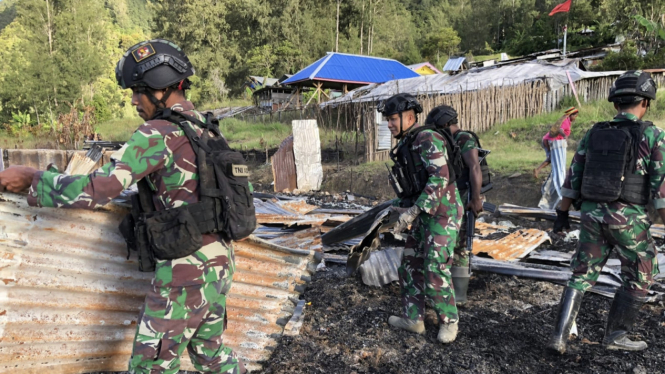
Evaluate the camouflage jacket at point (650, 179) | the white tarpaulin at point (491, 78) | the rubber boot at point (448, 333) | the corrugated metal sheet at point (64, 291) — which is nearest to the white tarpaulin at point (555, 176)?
the camouflage jacket at point (650, 179)

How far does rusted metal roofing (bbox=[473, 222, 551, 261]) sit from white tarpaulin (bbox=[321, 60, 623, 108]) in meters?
8.39

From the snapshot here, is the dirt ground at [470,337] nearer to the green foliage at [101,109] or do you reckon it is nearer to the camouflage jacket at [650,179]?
the camouflage jacket at [650,179]

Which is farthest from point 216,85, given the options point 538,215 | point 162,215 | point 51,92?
point 162,215

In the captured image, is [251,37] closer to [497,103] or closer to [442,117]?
[497,103]

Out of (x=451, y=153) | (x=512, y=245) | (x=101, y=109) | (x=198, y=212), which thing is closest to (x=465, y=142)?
(x=451, y=153)

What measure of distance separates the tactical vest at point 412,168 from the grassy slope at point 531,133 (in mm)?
6651

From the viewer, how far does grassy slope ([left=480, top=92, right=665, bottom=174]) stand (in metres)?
10.1

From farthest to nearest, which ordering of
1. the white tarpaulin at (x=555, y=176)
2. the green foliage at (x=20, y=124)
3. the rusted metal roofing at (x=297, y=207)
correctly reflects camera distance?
1. the green foliage at (x=20, y=124)
2. the white tarpaulin at (x=555, y=176)
3. the rusted metal roofing at (x=297, y=207)

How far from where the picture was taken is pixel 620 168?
2721mm

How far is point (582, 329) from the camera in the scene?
333cm

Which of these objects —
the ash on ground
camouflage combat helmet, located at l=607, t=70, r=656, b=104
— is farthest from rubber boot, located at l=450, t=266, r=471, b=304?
camouflage combat helmet, located at l=607, t=70, r=656, b=104

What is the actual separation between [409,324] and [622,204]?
65.7 inches

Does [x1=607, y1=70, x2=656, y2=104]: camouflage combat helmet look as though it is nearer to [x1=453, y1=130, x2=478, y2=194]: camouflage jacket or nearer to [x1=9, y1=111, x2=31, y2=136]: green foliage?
[x1=453, y1=130, x2=478, y2=194]: camouflage jacket

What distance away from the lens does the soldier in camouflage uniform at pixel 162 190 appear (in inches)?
65.5
